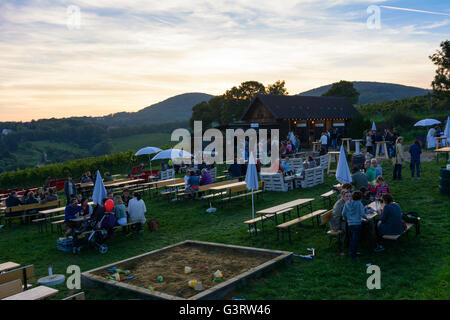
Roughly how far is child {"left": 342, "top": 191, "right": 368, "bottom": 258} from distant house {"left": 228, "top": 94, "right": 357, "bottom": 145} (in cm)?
2543

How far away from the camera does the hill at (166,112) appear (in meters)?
151

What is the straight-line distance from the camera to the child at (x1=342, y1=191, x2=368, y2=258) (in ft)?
25.3

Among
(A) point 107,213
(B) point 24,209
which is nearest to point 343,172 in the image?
(A) point 107,213

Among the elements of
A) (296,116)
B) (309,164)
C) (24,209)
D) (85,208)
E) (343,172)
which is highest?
(296,116)

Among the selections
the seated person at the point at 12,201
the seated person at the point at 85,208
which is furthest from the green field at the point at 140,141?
the seated person at the point at 85,208

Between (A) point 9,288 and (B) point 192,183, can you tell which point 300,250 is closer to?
(A) point 9,288

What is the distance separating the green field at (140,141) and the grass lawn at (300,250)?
6275 cm

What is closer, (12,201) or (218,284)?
(218,284)

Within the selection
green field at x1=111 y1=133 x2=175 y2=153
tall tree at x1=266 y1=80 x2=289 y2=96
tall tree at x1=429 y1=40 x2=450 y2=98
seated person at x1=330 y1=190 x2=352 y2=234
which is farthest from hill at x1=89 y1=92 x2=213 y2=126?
seated person at x1=330 y1=190 x2=352 y2=234

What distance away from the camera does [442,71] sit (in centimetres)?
3838

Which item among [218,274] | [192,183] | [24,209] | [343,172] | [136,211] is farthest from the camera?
[192,183]

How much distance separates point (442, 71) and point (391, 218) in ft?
123
